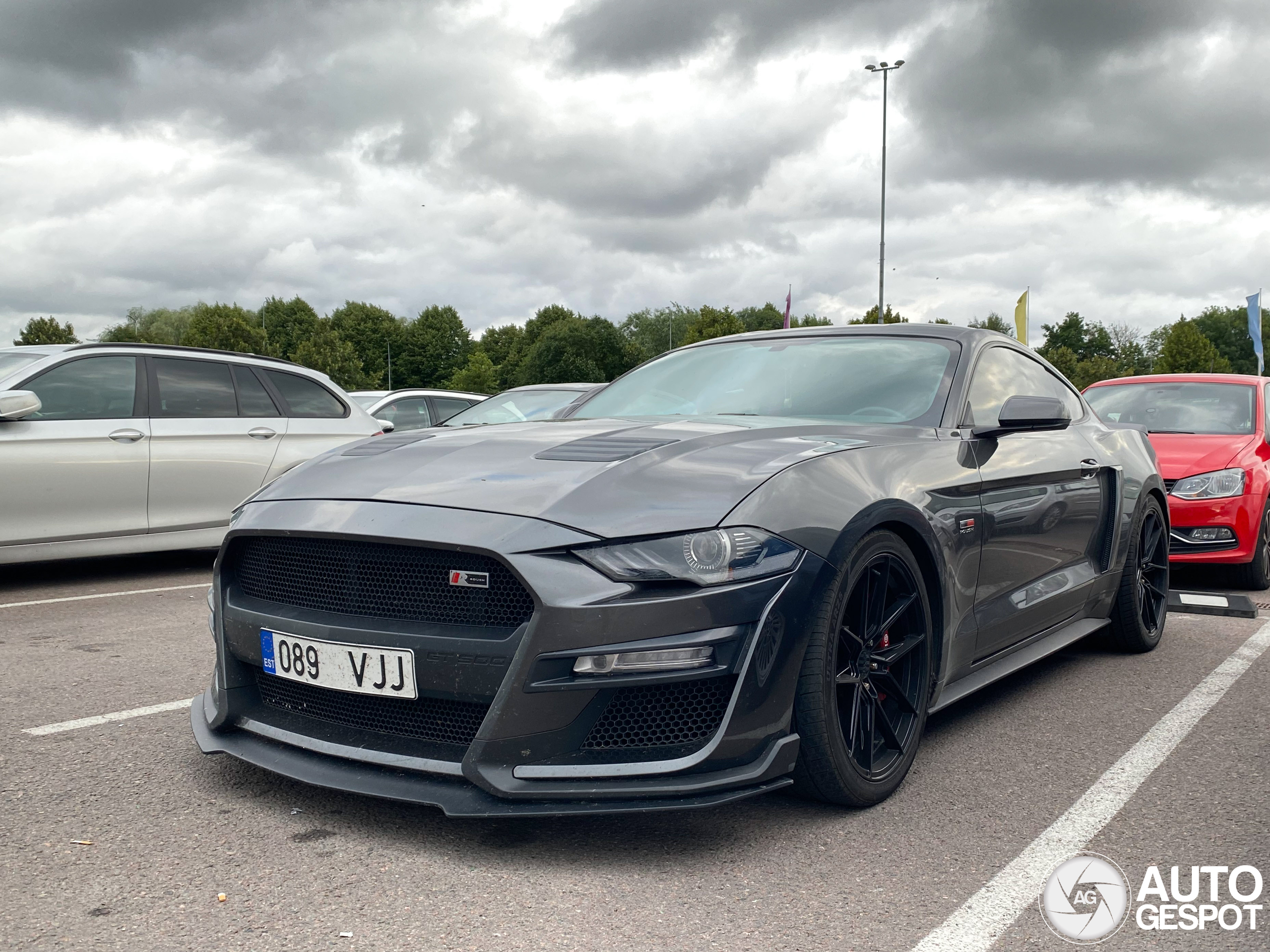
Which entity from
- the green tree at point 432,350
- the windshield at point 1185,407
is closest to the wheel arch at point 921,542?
the windshield at point 1185,407

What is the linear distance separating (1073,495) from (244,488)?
5631mm

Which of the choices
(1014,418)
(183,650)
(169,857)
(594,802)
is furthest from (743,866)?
(183,650)

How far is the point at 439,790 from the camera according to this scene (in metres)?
2.60

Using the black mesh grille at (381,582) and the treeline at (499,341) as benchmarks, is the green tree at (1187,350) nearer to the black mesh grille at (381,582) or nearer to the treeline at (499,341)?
the treeline at (499,341)

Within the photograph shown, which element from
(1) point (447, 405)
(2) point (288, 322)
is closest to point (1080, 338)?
(2) point (288, 322)

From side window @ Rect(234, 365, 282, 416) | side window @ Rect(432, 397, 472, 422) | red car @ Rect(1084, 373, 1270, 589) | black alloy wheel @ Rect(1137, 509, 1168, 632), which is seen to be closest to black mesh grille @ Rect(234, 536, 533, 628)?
black alloy wheel @ Rect(1137, 509, 1168, 632)

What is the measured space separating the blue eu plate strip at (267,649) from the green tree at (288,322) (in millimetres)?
110827

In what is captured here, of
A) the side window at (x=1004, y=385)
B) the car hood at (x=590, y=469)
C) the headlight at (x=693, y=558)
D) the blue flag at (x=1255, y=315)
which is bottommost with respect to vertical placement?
the headlight at (x=693, y=558)

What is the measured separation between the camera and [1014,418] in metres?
3.76

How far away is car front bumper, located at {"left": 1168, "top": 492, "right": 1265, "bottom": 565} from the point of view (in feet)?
23.1

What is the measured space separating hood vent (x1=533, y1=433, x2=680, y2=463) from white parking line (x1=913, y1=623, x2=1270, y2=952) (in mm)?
1362

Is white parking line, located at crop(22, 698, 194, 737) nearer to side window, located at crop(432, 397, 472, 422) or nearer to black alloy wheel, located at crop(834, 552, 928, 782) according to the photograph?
black alloy wheel, located at crop(834, 552, 928, 782)

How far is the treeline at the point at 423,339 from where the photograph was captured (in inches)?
3634

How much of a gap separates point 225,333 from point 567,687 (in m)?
93.8
